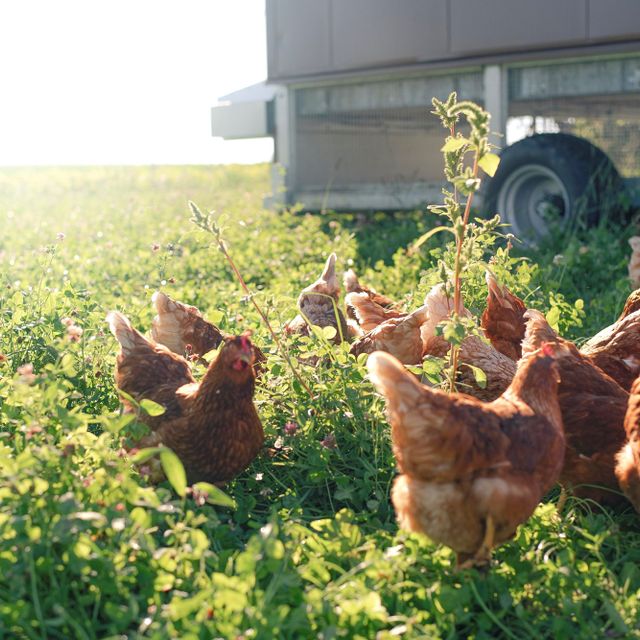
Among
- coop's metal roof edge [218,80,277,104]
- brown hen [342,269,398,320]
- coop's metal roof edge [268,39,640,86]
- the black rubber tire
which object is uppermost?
coop's metal roof edge [218,80,277,104]

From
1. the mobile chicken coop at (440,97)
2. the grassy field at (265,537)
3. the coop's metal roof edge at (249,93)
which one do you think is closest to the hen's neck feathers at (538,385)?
the grassy field at (265,537)

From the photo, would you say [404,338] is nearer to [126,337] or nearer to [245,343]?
[245,343]

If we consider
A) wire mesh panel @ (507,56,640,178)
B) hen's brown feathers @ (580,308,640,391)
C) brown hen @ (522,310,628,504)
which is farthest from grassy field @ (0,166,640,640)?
wire mesh panel @ (507,56,640,178)

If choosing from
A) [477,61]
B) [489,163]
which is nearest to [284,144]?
[477,61]

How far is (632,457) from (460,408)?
26.7 inches

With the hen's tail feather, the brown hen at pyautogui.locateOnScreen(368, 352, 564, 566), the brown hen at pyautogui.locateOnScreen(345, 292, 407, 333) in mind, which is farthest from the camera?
the brown hen at pyautogui.locateOnScreen(345, 292, 407, 333)

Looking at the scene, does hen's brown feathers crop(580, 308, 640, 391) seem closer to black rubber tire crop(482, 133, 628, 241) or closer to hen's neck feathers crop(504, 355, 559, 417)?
hen's neck feathers crop(504, 355, 559, 417)

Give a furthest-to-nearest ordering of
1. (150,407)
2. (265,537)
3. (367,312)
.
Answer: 1. (367,312)
2. (150,407)
3. (265,537)

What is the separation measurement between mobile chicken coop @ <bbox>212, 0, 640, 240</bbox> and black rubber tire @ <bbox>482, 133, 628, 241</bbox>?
0.01 m

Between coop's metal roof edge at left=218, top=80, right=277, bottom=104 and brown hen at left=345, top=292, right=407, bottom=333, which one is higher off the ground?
coop's metal roof edge at left=218, top=80, right=277, bottom=104

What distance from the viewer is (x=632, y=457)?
268cm

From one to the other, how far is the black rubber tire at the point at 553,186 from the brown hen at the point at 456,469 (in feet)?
16.4

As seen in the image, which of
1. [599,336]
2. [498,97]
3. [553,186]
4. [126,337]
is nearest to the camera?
[126,337]

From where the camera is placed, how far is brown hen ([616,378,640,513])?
2.65m
